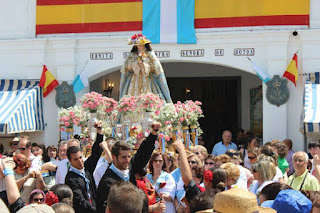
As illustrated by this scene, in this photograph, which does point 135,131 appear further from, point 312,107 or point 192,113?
point 312,107

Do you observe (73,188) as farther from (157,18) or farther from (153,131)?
(157,18)

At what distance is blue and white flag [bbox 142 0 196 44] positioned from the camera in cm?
1684

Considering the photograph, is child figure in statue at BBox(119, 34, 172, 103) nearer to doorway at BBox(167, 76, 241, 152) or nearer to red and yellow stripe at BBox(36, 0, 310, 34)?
red and yellow stripe at BBox(36, 0, 310, 34)

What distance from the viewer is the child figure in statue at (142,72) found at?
13.1 metres

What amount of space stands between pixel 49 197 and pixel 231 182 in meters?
2.32

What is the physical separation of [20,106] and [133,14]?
13.0 feet

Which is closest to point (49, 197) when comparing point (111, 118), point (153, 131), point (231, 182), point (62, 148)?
point (153, 131)

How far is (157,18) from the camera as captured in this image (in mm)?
17031

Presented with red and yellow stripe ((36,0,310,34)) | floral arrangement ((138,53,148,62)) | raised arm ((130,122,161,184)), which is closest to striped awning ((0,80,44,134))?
red and yellow stripe ((36,0,310,34))

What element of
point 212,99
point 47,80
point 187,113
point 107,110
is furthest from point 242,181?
point 212,99

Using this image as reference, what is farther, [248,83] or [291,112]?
[248,83]

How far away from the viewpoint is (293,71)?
15.9 m

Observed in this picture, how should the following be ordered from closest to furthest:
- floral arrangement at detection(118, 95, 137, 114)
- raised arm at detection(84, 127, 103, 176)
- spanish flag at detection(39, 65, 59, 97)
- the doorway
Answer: raised arm at detection(84, 127, 103, 176), floral arrangement at detection(118, 95, 137, 114), spanish flag at detection(39, 65, 59, 97), the doorway

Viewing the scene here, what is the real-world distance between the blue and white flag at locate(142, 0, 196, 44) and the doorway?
3170mm
